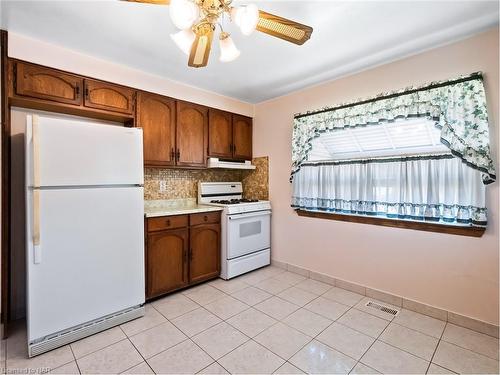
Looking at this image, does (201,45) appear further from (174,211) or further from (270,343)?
(270,343)

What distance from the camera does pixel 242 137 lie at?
12.5ft

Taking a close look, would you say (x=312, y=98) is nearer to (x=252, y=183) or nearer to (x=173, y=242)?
(x=252, y=183)

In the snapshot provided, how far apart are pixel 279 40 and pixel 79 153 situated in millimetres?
1835

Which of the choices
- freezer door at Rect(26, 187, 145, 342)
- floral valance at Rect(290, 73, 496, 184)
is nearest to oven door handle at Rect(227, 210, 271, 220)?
freezer door at Rect(26, 187, 145, 342)

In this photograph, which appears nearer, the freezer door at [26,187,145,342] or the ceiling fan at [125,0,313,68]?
the ceiling fan at [125,0,313,68]

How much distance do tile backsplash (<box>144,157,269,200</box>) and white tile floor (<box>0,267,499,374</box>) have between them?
132 centimetres

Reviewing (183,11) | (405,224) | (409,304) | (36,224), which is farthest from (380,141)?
(36,224)

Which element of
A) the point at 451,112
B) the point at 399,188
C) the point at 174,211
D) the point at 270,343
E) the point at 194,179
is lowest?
the point at 270,343

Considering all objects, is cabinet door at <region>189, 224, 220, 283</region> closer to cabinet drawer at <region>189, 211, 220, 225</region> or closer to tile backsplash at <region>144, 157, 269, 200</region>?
cabinet drawer at <region>189, 211, 220, 225</region>

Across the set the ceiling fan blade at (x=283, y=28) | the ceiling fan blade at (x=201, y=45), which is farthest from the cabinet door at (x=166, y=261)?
the ceiling fan blade at (x=283, y=28)

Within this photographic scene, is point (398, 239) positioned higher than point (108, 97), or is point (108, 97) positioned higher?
point (108, 97)

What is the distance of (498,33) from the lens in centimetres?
197

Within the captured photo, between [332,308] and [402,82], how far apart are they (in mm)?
2266

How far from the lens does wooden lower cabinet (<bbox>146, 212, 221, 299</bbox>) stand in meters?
2.61
